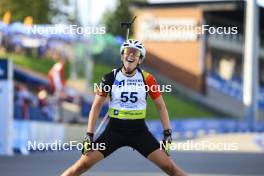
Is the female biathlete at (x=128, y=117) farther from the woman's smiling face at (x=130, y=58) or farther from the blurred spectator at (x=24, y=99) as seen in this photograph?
the blurred spectator at (x=24, y=99)

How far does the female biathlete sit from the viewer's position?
8328 millimetres

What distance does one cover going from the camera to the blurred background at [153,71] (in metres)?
18.8

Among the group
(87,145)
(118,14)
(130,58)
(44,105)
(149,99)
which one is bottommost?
(87,145)

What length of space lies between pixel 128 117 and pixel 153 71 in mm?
38133

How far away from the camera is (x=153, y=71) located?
4650 centimetres

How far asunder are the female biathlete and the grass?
23.2 metres

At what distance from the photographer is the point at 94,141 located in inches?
328

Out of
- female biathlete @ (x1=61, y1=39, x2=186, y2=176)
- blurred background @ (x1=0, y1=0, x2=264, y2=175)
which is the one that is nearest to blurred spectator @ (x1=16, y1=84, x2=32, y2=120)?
blurred background @ (x1=0, y1=0, x2=264, y2=175)

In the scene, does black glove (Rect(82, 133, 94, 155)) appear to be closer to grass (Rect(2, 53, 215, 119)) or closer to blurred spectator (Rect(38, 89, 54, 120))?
blurred spectator (Rect(38, 89, 54, 120))

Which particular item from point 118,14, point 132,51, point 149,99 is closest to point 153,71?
point 149,99

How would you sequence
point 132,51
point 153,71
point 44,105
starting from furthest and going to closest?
point 153,71
point 44,105
point 132,51

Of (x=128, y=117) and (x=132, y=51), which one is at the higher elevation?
(x=132, y=51)

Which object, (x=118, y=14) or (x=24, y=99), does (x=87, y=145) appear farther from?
(x=118, y=14)

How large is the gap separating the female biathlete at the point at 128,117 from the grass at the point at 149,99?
76.2 ft
